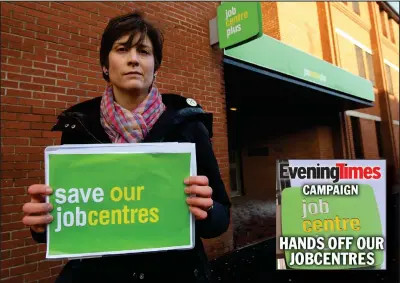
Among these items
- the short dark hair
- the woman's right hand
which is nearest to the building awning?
the short dark hair

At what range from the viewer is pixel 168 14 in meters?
4.53

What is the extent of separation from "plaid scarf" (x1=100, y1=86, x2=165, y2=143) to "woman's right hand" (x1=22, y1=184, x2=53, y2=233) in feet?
1.17

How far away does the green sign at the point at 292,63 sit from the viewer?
5.44 metres

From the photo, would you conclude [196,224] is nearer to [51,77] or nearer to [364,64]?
[51,77]

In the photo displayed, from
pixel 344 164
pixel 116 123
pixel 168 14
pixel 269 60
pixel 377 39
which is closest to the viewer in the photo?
pixel 116 123

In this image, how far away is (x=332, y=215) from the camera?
9.89 ft

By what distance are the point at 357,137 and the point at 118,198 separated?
532 inches

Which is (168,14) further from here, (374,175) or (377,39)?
(377,39)

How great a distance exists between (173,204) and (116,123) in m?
0.45

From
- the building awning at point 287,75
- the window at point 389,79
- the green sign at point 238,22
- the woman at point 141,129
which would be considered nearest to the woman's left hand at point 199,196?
the woman at point 141,129

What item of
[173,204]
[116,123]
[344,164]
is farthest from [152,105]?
[344,164]

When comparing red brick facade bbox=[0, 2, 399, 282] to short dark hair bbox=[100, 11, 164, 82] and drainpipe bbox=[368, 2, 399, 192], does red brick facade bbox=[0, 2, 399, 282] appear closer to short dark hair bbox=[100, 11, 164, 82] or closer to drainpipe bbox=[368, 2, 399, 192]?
short dark hair bbox=[100, 11, 164, 82]

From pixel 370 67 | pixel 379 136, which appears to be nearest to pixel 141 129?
pixel 379 136

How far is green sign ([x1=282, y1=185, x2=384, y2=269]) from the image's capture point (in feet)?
9.90
